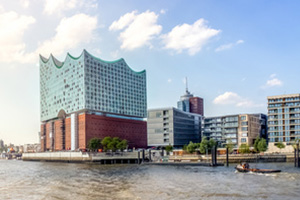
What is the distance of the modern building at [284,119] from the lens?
167m

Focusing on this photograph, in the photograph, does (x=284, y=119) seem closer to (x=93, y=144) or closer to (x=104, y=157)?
(x=104, y=157)

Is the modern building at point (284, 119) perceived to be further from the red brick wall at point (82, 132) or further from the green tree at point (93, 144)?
the red brick wall at point (82, 132)

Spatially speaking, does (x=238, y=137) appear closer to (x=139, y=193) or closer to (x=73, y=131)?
(x=73, y=131)

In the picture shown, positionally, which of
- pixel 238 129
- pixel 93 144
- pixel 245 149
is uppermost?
pixel 238 129

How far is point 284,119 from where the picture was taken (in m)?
169

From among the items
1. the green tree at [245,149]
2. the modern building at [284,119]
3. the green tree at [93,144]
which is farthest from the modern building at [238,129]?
the green tree at [93,144]

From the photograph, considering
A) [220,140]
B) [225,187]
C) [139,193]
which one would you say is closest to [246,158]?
[220,140]

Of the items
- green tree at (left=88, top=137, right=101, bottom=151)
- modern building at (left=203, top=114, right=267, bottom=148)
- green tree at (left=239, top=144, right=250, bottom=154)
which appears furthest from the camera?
modern building at (left=203, top=114, right=267, bottom=148)

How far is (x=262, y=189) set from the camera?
5838 centimetres

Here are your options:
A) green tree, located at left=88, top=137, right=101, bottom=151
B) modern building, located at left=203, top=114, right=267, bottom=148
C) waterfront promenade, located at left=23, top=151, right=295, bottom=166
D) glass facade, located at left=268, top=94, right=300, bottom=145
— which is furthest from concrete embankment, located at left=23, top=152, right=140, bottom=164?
glass facade, located at left=268, top=94, right=300, bottom=145

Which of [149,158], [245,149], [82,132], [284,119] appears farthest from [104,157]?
[284,119]

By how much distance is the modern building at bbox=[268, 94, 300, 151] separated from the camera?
16686cm

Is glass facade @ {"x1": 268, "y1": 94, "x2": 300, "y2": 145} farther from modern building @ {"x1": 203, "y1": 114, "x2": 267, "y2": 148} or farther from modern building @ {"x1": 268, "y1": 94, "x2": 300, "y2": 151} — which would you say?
modern building @ {"x1": 203, "y1": 114, "x2": 267, "y2": 148}

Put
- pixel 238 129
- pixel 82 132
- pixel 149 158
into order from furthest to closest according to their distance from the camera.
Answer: pixel 238 129
pixel 82 132
pixel 149 158
